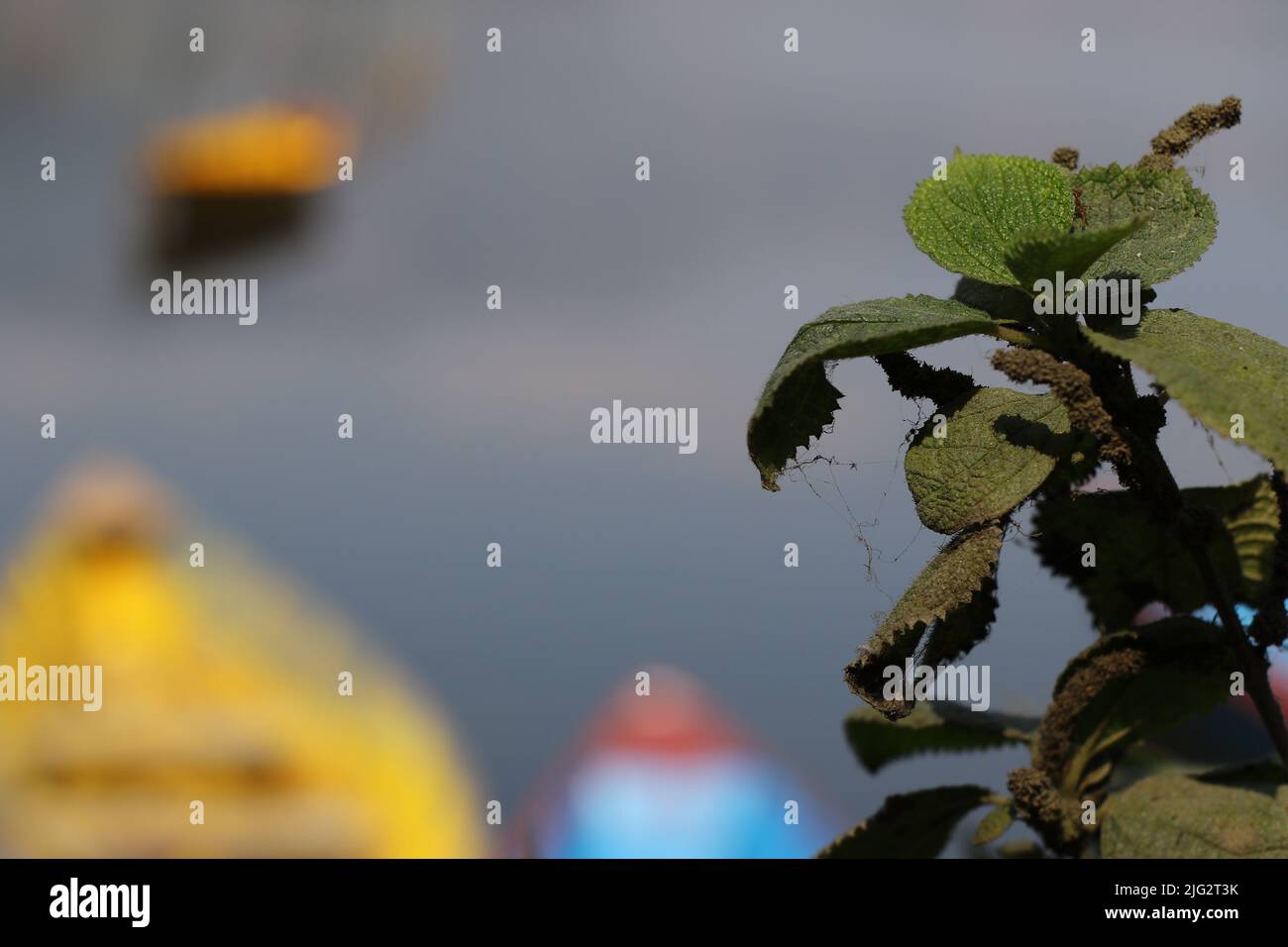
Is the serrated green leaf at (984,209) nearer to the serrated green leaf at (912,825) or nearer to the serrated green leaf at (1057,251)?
the serrated green leaf at (1057,251)

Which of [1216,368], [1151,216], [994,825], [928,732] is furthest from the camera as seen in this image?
[928,732]

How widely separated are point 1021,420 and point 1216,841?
1.00 ft

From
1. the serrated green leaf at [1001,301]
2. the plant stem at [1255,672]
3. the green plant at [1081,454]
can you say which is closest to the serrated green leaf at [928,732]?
the green plant at [1081,454]

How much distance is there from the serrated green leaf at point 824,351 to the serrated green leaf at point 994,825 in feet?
1.02

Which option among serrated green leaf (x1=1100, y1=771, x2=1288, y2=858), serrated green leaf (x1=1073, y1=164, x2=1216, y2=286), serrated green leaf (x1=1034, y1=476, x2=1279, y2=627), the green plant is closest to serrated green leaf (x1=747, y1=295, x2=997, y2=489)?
the green plant

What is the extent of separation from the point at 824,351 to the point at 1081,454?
0.62 ft

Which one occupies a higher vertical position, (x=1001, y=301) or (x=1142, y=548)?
(x=1001, y=301)

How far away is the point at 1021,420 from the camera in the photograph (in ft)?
2.43

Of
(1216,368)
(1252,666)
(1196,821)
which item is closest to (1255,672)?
(1252,666)

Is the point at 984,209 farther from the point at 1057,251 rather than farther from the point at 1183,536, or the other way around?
the point at 1183,536

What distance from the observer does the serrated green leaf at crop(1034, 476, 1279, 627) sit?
871 millimetres

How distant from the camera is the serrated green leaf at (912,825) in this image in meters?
0.88

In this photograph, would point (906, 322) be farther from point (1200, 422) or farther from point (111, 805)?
point (111, 805)

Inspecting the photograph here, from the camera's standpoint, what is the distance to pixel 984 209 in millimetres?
754
